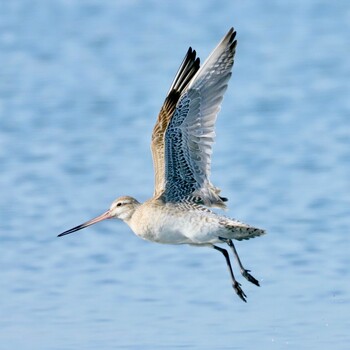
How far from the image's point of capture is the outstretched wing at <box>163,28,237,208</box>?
27.6ft

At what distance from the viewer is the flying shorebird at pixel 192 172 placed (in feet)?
27.4

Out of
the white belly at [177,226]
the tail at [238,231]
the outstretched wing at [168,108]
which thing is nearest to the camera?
the tail at [238,231]

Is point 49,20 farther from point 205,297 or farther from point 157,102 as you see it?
point 205,297

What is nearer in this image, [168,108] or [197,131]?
[197,131]

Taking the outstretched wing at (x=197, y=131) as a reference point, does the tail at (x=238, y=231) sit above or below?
below

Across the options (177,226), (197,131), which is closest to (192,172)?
(197,131)

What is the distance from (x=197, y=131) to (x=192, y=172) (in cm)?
29

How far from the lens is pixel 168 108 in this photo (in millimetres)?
8906

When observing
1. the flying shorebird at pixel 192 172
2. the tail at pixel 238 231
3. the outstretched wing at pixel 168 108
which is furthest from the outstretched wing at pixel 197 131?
the tail at pixel 238 231

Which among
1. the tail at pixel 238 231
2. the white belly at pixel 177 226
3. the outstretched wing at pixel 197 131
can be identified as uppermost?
the outstretched wing at pixel 197 131

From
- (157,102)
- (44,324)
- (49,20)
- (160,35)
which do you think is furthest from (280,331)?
(49,20)

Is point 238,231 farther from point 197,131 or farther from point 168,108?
point 168,108

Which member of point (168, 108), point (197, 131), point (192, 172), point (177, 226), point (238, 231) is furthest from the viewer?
point (168, 108)

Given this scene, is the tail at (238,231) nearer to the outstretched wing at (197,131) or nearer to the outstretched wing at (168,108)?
the outstretched wing at (197,131)
